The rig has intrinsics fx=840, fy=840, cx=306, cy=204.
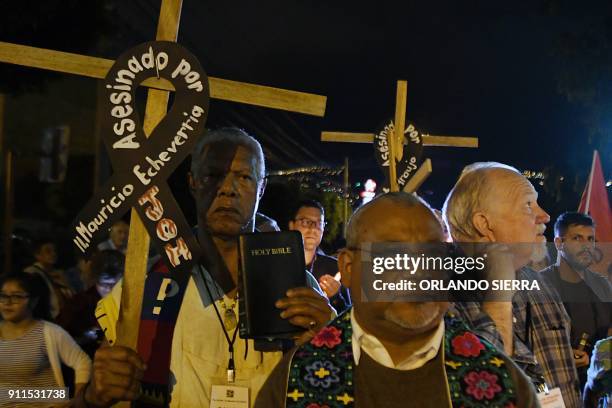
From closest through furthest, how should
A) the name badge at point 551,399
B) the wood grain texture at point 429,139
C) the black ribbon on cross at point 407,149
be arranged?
the name badge at point 551,399 < the black ribbon on cross at point 407,149 < the wood grain texture at point 429,139

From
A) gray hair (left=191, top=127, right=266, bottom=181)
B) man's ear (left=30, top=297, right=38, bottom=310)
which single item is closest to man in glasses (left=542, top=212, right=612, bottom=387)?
gray hair (left=191, top=127, right=266, bottom=181)

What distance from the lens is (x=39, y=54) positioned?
11.5 feet

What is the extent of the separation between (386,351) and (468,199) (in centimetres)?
144

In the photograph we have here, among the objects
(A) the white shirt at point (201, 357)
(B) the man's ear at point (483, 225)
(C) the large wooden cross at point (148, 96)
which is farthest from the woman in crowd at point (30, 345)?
(B) the man's ear at point (483, 225)

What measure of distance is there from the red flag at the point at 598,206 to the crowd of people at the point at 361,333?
2670mm

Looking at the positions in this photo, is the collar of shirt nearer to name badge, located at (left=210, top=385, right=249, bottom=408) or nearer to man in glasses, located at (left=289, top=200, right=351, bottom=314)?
name badge, located at (left=210, top=385, right=249, bottom=408)

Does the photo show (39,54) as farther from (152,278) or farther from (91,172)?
(91,172)

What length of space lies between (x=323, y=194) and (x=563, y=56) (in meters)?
17.9

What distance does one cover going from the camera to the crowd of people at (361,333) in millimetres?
2500

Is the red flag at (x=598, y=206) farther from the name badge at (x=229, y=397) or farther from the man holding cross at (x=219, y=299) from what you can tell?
the name badge at (x=229, y=397)

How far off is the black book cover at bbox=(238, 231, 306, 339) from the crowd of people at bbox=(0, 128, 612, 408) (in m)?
0.06

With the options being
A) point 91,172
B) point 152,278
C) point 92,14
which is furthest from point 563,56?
point 152,278

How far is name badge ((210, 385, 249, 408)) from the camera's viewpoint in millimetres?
3264

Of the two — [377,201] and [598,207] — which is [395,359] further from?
[598,207]
